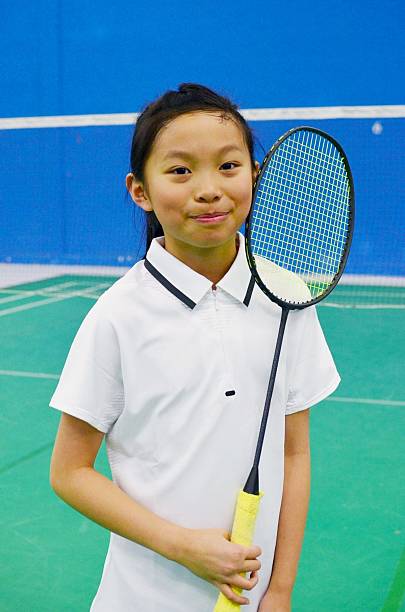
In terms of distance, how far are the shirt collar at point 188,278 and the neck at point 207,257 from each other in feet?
0.05

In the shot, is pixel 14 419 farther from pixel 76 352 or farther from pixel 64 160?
pixel 64 160

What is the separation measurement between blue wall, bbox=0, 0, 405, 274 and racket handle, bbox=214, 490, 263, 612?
23.9 ft

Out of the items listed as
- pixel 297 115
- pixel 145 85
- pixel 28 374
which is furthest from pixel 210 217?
pixel 145 85

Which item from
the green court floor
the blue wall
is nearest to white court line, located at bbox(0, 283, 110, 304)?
the blue wall

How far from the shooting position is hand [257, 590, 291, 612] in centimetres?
141

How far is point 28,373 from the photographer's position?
5.18 m

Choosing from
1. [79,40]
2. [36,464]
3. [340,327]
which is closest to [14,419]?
[36,464]

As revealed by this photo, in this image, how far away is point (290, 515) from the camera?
56.9 inches

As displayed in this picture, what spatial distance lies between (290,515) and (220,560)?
10.3 inches

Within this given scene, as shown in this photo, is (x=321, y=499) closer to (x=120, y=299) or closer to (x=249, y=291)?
(x=249, y=291)

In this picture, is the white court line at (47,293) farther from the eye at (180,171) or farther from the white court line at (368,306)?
the eye at (180,171)

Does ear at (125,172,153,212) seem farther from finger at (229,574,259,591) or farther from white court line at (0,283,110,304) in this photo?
white court line at (0,283,110,304)

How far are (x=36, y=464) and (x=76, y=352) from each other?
2.53 m

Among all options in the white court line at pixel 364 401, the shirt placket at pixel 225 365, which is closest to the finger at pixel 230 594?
the shirt placket at pixel 225 365
